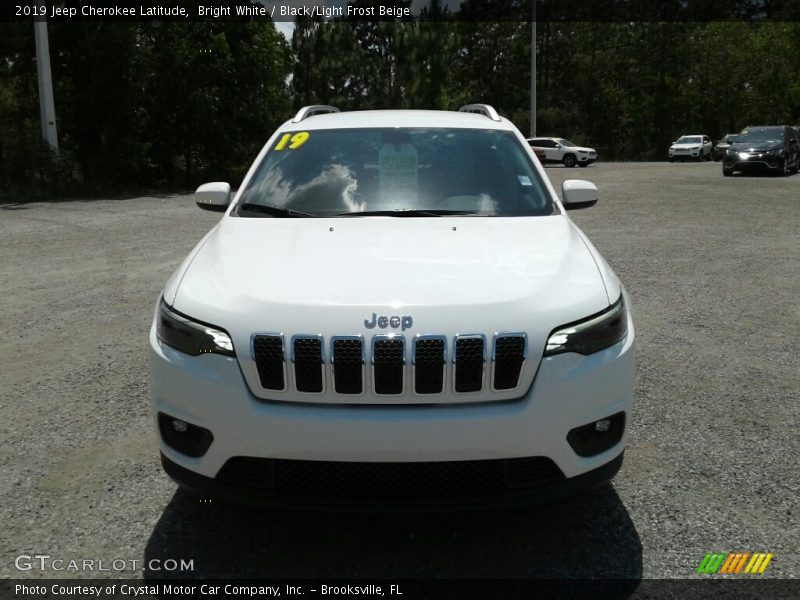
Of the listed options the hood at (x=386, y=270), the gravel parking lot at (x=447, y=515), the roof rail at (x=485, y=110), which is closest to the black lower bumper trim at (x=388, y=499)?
the gravel parking lot at (x=447, y=515)

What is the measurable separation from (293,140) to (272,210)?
2.43ft

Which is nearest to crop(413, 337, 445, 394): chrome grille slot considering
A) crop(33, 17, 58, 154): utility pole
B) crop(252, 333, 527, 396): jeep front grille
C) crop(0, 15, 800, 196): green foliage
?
crop(252, 333, 527, 396): jeep front grille

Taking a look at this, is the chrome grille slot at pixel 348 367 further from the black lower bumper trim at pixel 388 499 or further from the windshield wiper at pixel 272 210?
the windshield wiper at pixel 272 210

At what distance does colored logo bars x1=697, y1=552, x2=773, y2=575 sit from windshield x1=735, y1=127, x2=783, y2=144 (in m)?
26.4

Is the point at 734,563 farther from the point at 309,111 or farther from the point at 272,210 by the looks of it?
the point at 309,111

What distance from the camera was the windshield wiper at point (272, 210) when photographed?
390cm

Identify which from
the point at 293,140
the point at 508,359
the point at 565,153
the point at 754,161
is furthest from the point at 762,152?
the point at 508,359

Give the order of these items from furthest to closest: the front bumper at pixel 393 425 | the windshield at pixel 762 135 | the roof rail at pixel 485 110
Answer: the windshield at pixel 762 135
the roof rail at pixel 485 110
the front bumper at pixel 393 425

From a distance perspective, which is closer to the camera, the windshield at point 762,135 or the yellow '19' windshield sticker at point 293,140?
the yellow '19' windshield sticker at point 293,140

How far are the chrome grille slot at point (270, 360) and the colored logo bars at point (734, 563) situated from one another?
165 cm

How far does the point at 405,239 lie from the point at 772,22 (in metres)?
76.9

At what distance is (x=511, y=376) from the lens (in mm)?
2635

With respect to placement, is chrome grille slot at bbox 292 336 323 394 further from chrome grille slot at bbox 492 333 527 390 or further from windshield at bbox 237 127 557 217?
windshield at bbox 237 127 557 217

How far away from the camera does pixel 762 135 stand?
88.4 ft
